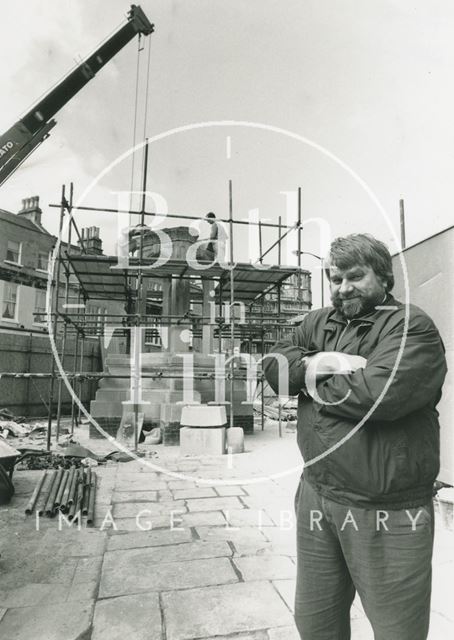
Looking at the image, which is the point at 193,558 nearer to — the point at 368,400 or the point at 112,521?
the point at 112,521

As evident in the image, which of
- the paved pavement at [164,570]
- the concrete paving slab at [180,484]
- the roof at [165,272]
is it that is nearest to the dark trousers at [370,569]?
the paved pavement at [164,570]

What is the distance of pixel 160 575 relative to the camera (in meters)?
3.36

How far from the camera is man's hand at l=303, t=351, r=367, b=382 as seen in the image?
6.32ft

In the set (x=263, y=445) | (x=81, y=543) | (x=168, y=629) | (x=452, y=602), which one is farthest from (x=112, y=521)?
(x=263, y=445)

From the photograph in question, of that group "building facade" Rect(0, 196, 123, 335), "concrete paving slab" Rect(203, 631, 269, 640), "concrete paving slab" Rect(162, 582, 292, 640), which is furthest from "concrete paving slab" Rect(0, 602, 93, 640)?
"building facade" Rect(0, 196, 123, 335)

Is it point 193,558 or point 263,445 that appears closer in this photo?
point 193,558

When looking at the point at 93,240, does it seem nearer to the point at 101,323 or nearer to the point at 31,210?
the point at 31,210

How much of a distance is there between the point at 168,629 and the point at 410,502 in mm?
1804

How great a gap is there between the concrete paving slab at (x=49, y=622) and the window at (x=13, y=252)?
22421mm

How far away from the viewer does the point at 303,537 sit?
77.2 inches

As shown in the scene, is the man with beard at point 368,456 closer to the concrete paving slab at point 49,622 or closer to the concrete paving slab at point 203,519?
the concrete paving slab at point 49,622

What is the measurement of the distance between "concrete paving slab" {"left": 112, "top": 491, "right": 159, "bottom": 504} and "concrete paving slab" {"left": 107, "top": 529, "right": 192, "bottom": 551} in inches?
45.7

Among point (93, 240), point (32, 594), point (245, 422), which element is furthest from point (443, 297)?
Answer: point (93, 240)

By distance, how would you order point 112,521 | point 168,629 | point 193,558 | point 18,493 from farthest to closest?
1. point 18,493
2. point 112,521
3. point 193,558
4. point 168,629
